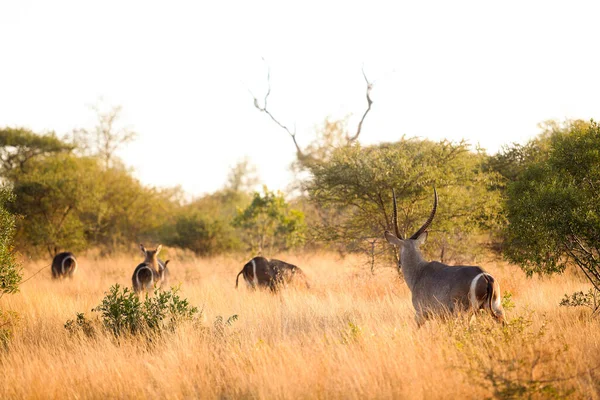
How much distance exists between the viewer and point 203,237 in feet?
66.5

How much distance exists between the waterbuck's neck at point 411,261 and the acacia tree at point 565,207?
119 cm

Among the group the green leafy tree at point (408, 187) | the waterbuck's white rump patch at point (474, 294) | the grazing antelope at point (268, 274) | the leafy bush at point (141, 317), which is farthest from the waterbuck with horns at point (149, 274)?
the waterbuck's white rump patch at point (474, 294)

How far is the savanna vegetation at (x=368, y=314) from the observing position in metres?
4.44

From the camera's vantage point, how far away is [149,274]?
11.1 metres

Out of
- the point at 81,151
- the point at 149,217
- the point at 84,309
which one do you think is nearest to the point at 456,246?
the point at 84,309

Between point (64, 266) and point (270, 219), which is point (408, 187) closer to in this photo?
point (270, 219)

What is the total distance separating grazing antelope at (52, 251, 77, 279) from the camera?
45.1 feet

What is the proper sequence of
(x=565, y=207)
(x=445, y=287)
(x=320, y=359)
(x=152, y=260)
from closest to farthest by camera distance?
(x=320, y=359) < (x=445, y=287) < (x=565, y=207) < (x=152, y=260)

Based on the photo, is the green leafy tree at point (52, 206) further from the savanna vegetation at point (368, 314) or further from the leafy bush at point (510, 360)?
the leafy bush at point (510, 360)

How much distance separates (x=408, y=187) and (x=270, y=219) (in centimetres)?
875

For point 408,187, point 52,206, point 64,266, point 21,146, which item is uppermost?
point 21,146

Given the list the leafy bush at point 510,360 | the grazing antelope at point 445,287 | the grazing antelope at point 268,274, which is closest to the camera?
the leafy bush at point 510,360

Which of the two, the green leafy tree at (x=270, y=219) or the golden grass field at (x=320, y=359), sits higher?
the green leafy tree at (x=270, y=219)

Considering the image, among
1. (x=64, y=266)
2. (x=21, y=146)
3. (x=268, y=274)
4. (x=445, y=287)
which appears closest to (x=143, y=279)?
Answer: (x=268, y=274)
